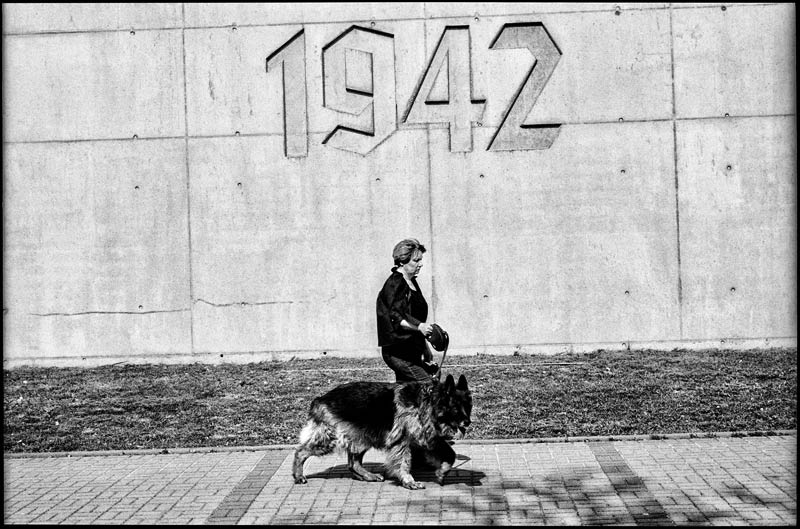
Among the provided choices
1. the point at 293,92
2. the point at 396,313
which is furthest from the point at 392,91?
the point at 396,313

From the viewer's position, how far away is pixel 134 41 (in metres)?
14.9

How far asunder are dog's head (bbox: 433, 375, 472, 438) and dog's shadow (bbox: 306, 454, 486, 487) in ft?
1.57

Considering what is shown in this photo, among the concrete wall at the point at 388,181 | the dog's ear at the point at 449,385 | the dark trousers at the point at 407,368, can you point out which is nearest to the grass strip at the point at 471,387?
the concrete wall at the point at 388,181

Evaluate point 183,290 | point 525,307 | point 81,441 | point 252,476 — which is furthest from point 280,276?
point 252,476

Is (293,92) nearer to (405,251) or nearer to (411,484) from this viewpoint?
(405,251)

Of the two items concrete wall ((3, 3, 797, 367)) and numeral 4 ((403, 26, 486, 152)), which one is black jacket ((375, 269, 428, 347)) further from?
numeral 4 ((403, 26, 486, 152))

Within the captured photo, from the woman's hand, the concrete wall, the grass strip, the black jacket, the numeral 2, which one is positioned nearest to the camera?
the woman's hand

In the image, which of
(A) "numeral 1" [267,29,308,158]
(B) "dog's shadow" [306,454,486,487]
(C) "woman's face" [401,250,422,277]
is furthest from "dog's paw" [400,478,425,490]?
(A) "numeral 1" [267,29,308,158]

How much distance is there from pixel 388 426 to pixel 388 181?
24.3 feet

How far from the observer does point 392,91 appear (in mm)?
14562

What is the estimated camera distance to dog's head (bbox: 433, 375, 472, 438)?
7.35 meters

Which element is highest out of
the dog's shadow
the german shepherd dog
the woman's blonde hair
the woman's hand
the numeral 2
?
the numeral 2

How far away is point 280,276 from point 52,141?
4225mm

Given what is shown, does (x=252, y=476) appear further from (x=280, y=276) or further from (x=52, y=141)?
(x=52, y=141)
